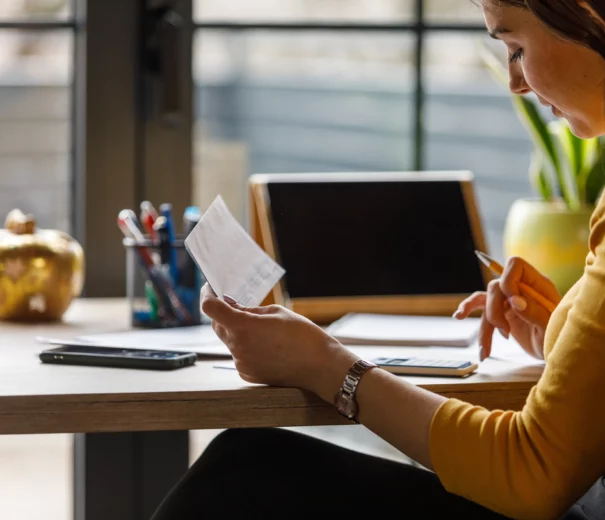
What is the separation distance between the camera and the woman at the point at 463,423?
102 cm

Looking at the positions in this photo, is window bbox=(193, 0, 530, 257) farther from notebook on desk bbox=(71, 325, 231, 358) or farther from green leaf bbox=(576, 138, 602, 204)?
notebook on desk bbox=(71, 325, 231, 358)

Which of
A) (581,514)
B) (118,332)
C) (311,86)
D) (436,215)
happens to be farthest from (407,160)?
(581,514)

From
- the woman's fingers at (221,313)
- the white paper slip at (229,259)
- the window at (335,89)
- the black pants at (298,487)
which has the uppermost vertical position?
the window at (335,89)

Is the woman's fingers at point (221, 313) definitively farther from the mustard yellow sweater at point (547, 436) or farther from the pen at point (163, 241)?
the pen at point (163, 241)

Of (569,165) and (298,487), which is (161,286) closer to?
(298,487)

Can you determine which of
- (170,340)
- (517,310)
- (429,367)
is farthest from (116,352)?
(517,310)

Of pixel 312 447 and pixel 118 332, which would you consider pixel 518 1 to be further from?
pixel 118 332

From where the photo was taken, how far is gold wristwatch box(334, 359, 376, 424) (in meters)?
1.13

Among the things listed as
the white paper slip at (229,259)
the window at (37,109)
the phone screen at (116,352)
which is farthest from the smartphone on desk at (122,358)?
the window at (37,109)

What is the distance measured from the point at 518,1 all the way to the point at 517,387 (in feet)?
1.50

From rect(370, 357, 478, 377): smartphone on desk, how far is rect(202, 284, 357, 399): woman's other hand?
129 mm

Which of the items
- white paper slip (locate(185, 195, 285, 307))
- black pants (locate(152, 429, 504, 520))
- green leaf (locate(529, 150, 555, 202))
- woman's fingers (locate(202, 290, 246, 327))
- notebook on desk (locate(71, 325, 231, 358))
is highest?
green leaf (locate(529, 150, 555, 202))

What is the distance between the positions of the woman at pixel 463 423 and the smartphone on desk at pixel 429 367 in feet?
0.42

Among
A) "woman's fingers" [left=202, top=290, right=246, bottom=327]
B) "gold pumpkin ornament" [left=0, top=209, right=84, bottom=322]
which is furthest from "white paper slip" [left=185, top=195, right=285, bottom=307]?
"gold pumpkin ornament" [left=0, top=209, right=84, bottom=322]
